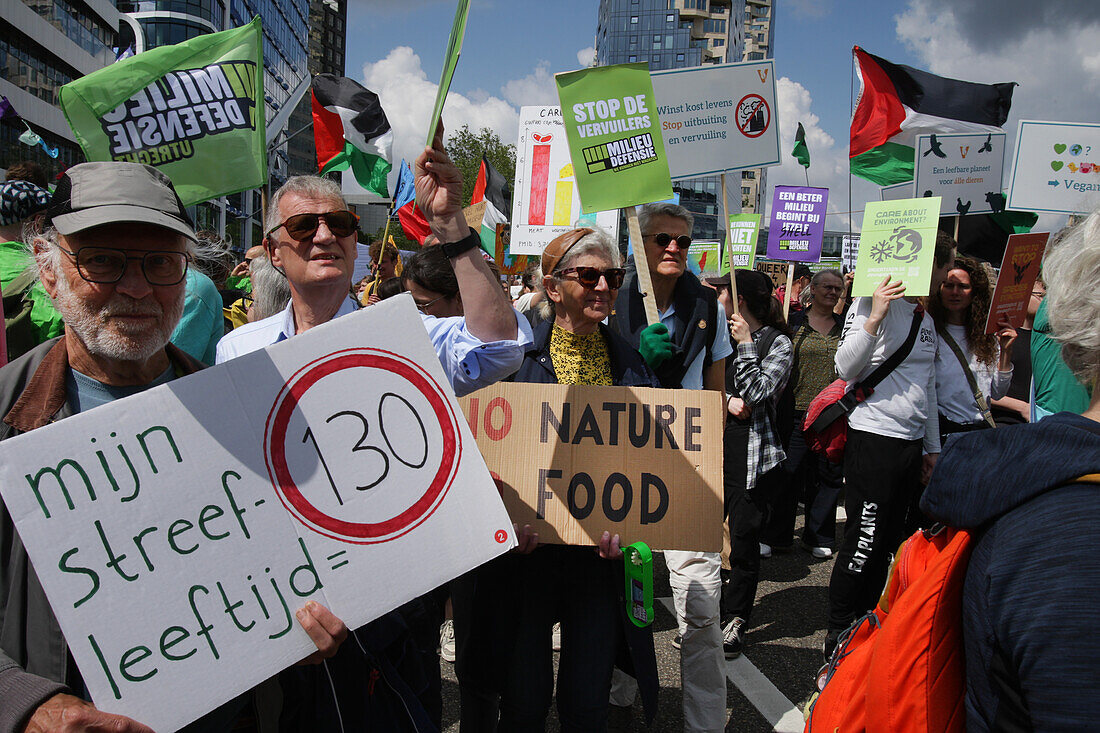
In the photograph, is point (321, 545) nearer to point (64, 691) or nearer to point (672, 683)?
point (64, 691)

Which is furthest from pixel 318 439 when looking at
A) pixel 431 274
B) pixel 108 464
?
pixel 431 274

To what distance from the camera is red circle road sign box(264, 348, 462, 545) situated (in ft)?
4.76

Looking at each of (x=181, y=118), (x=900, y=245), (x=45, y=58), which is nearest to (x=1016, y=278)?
(x=900, y=245)

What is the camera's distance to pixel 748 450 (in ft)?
13.1

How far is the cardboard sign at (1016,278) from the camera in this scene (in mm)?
3916

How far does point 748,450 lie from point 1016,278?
5.95 feet

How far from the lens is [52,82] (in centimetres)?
3956

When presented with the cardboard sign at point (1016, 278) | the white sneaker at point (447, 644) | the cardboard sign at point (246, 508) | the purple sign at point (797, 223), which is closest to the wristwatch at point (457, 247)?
the cardboard sign at point (246, 508)

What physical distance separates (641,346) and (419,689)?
1527 millimetres

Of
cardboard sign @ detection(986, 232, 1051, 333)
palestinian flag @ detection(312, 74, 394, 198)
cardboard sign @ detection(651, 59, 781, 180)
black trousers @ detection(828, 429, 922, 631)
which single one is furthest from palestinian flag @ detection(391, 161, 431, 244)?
cardboard sign @ detection(986, 232, 1051, 333)

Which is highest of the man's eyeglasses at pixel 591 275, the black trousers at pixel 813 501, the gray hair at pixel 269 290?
the man's eyeglasses at pixel 591 275

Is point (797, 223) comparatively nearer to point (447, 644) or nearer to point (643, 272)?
point (643, 272)

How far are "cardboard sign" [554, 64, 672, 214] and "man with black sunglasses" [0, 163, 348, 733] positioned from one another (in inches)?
67.4

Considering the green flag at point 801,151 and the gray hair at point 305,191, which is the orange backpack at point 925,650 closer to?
the gray hair at point 305,191
